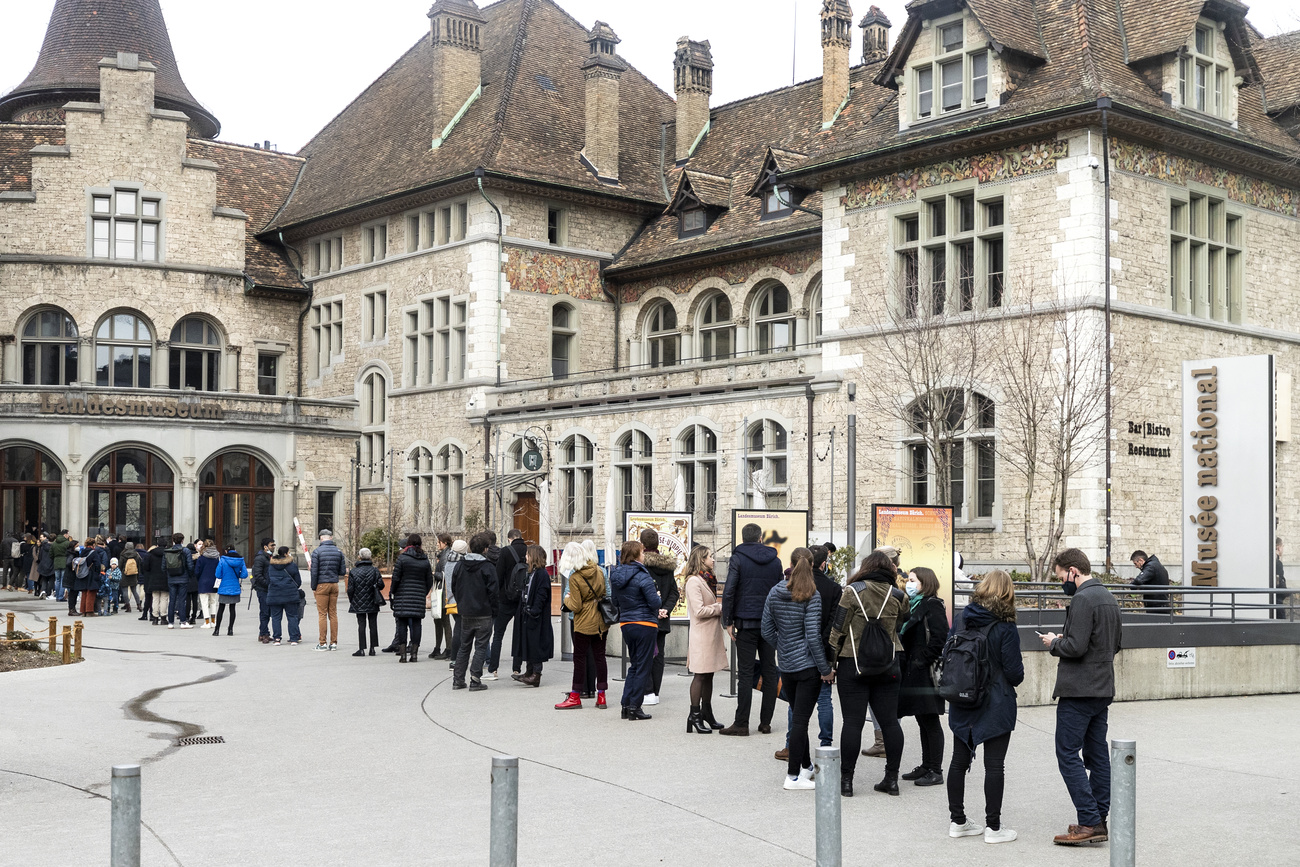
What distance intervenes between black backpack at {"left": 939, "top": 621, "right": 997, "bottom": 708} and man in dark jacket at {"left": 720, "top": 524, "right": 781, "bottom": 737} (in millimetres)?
3927

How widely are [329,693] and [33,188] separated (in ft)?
107

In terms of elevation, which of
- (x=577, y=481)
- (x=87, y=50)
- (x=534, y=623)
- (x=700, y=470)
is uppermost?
(x=87, y=50)

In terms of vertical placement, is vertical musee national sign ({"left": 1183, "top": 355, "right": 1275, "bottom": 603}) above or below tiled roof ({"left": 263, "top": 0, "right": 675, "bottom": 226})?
below

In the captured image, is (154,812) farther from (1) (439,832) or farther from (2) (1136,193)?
(2) (1136,193)

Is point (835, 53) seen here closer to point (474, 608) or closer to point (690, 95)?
point (690, 95)

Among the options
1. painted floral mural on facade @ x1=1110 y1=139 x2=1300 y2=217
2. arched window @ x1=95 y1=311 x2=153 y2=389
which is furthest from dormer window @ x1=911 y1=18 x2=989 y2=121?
arched window @ x1=95 y1=311 x2=153 y2=389

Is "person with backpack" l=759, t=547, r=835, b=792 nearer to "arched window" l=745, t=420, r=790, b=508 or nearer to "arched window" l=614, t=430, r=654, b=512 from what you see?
"arched window" l=745, t=420, r=790, b=508

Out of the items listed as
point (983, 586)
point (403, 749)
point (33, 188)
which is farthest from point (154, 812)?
point (33, 188)

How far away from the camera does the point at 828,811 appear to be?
20.8 ft

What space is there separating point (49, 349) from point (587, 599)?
3409 centimetres

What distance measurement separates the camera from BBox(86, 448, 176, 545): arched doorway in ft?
138

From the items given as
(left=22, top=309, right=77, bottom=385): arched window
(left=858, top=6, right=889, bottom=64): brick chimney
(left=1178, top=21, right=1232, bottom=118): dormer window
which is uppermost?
(left=858, top=6, right=889, bottom=64): brick chimney

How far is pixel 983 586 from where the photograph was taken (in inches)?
379

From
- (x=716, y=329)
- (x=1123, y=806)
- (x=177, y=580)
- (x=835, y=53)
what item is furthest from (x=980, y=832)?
(x=835, y=53)
